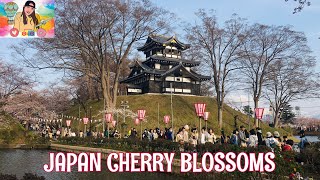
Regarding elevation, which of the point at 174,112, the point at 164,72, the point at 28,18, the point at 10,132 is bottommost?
the point at 10,132

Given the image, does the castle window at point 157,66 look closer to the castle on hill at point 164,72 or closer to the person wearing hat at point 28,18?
the castle on hill at point 164,72

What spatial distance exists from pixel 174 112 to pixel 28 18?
32795 millimetres

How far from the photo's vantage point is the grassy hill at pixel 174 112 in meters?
41.0

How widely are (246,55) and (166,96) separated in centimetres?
1585

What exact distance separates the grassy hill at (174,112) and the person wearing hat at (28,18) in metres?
26.8

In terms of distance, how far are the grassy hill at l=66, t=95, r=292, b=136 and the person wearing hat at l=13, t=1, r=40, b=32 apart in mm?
26832

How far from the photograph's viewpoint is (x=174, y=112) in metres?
43.7

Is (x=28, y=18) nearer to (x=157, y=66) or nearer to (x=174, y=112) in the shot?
(x=174, y=112)

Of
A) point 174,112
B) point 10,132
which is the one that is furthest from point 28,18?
point 174,112

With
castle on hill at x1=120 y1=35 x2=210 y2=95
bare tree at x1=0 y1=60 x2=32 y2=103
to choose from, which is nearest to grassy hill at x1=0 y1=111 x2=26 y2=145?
bare tree at x1=0 y1=60 x2=32 y2=103

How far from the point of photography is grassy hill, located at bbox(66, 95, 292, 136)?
41.0m

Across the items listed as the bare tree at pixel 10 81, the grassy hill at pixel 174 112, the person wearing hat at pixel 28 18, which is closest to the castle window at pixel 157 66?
the grassy hill at pixel 174 112

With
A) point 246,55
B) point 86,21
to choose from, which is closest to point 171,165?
point 86,21

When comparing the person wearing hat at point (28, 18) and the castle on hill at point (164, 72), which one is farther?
the castle on hill at point (164, 72)
